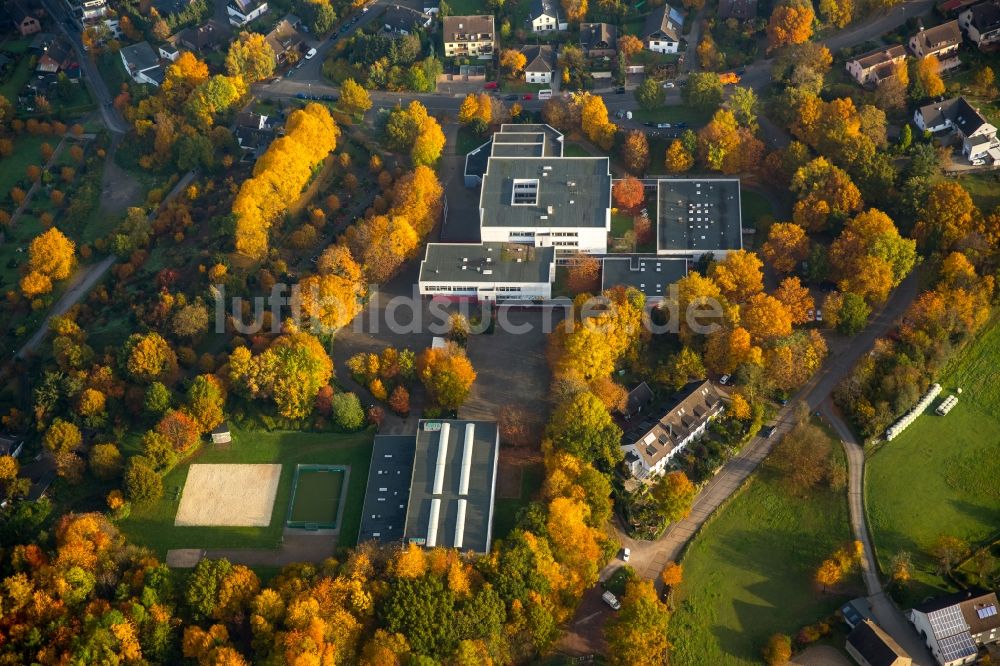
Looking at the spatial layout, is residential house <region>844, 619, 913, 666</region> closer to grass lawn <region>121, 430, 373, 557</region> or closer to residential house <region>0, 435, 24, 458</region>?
grass lawn <region>121, 430, 373, 557</region>

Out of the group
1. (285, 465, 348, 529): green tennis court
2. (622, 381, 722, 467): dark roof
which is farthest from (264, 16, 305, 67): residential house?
(622, 381, 722, 467): dark roof

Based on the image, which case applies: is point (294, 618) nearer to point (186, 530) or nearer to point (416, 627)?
point (416, 627)

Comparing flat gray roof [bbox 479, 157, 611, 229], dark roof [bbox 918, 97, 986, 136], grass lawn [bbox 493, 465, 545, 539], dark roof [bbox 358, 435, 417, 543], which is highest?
dark roof [bbox 918, 97, 986, 136]

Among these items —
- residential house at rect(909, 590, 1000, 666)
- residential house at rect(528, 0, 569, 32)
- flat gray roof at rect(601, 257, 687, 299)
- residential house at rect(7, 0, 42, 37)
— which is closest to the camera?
residential house at rect(909, 590, 1000, 666)

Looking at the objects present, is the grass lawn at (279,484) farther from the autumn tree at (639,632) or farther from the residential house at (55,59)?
the residential house at (55,59)

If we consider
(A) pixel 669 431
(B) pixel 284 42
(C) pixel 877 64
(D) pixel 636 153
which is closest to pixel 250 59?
(B) pixel 284 42

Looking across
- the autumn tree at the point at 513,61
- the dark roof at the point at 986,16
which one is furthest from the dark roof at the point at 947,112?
the autumn tree at the point at 513,61

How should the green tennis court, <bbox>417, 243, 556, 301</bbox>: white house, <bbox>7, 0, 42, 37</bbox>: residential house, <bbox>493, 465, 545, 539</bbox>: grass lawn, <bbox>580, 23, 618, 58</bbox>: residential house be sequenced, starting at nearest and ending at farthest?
<bbox>493, 465, 545, 539</bbox>: grass lawn, the green tennis court, <bbox>417, 243, 556, 301</bbox>: white house, <bbox>580, 23, 618, 58</bbox>: residential house, <bbox>7, 0, 42, 37</bbox>: residential house
